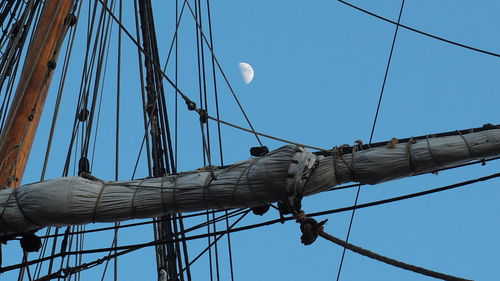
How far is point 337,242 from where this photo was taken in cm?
834

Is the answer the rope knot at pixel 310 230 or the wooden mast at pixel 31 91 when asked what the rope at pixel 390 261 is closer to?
the rope knot at pixel 310 230

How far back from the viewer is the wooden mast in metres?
11.1

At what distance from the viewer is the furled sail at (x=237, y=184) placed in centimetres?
913

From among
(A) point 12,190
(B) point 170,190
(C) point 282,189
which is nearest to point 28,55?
(A) point 12,190

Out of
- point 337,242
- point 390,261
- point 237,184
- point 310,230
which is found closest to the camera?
point 390,261

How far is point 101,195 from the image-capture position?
9.69 meters

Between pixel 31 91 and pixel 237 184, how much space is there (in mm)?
3699

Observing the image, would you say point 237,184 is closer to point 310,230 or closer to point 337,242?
point 310,230

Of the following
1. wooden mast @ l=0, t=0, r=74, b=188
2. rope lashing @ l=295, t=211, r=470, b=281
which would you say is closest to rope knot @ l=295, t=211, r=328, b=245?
rope lashing @ l=295, t=211, r=470, b=281

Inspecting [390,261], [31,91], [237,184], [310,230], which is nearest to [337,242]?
[310,230]

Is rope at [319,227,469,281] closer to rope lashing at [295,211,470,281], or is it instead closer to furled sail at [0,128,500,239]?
rope lashing at [295,211,470,281]

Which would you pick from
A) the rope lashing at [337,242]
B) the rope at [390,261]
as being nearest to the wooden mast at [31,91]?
the rope lashing at [337,242]

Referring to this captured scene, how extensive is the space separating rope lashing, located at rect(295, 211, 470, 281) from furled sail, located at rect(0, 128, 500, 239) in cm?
35

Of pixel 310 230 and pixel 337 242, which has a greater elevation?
pixel 310 230
